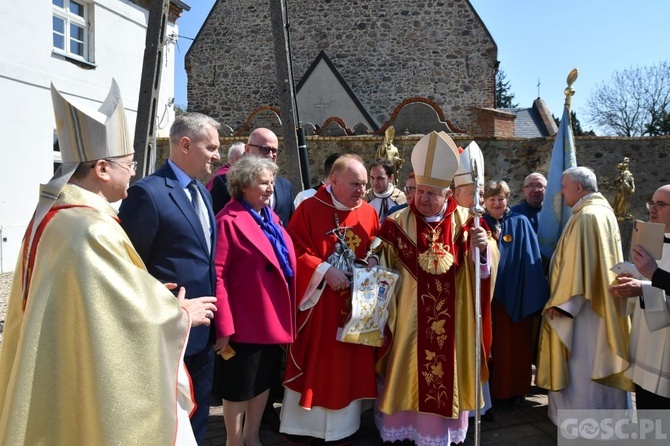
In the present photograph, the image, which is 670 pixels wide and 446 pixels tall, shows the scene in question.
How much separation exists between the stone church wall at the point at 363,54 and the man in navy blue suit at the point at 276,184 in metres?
13.8

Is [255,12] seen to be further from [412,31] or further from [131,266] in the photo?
[131,266]

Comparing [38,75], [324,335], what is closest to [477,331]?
[324,335]

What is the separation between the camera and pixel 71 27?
453 inches

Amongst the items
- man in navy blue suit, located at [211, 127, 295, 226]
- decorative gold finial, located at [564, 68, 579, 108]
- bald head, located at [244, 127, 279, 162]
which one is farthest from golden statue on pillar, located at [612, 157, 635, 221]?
bald head, located at [244, 127, 279, 162]

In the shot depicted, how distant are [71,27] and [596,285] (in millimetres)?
11778

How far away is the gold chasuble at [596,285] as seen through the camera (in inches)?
140

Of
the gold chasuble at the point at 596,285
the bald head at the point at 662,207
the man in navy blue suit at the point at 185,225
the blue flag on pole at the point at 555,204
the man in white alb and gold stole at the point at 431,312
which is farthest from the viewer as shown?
the blue flag on pole at the point at 555,204

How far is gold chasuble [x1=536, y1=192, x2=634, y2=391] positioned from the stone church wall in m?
14.4

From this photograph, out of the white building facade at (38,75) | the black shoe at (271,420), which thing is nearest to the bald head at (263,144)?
the black shoe at (271,420)

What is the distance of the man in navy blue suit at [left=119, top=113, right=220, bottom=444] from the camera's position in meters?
2.55

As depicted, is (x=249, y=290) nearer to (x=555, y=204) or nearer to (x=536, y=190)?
(x=555, y=204)

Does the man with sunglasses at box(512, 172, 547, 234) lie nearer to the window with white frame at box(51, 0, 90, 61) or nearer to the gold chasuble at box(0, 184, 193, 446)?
the gold chasuble at box(0, 184, 193, 446)

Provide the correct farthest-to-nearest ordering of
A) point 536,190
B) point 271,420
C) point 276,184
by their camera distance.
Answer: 1. point 536,190
2. point 276,184
3. point 271,420

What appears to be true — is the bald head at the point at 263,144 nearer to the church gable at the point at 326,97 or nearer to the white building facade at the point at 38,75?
the white building facade at the point at 38,75
